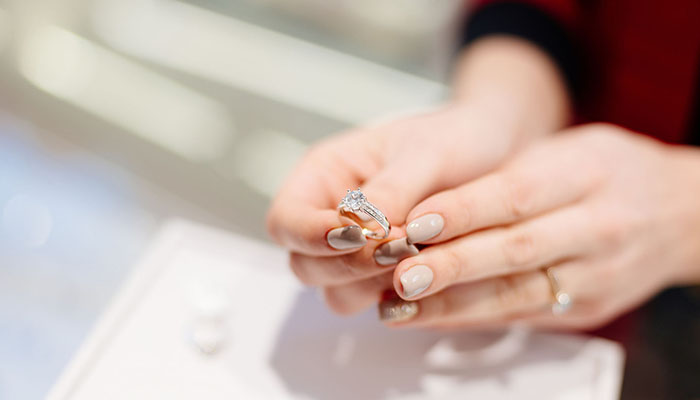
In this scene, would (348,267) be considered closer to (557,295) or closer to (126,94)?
(557,295)

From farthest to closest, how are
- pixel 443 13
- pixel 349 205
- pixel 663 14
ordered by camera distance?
pixel 443 13, pixel 663 14, pixel 349 205

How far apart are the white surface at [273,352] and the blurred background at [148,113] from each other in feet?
0.19

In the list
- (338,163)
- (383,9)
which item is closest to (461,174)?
(338,163)

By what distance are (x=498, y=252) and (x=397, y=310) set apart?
0.08 meters

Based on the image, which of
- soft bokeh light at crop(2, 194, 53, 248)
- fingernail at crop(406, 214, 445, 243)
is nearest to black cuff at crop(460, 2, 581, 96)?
fingernail at crop(406, 214, 445, 243)

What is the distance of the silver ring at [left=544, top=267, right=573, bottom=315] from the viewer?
43cm

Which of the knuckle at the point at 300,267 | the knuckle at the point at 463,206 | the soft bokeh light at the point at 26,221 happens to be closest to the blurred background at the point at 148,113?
the soft bokeh light at the point at 26,221

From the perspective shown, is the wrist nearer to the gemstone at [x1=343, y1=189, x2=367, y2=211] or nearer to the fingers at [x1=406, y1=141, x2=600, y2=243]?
the fingers at [x1=406, y1=141, x2=600, y2=243]

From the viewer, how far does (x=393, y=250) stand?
0.34 metres

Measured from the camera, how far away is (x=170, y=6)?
94 centimetres

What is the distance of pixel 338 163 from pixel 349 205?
0.09 meters

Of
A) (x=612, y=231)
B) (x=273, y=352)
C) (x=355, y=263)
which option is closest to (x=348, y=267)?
(x=355, y=263)

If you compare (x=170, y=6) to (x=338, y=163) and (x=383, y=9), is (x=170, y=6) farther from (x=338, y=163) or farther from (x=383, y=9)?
(x=338, y=163)

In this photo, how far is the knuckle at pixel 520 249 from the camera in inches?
15.1
